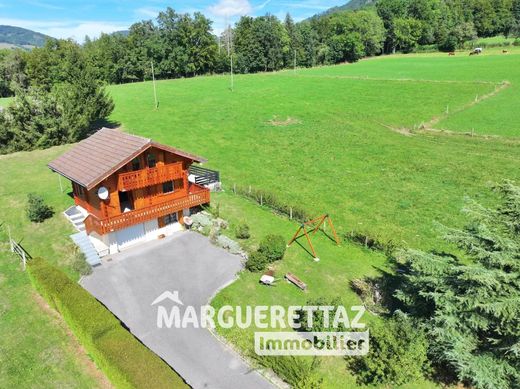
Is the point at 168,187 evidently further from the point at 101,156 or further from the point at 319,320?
the point at 319,320

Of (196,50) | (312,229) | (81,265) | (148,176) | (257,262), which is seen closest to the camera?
(257,262)

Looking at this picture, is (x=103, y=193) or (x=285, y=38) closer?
(x=103, y=193)

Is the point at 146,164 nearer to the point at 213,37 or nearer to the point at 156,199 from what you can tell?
the point at 156,199

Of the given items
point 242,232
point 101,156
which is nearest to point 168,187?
point 101,156

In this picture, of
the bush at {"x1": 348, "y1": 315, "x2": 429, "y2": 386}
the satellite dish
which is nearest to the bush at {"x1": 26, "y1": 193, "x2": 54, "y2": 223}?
the satellite dish

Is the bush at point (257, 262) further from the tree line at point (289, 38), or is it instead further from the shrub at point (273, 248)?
the tree line at point (289, 38)

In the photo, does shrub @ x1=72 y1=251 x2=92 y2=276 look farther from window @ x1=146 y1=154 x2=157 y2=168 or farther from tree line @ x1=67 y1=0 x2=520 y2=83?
tree line @ x1=67 y1=0 x2=520 y2=83

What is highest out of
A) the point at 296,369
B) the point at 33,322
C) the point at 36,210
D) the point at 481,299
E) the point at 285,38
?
the point at 285,38
